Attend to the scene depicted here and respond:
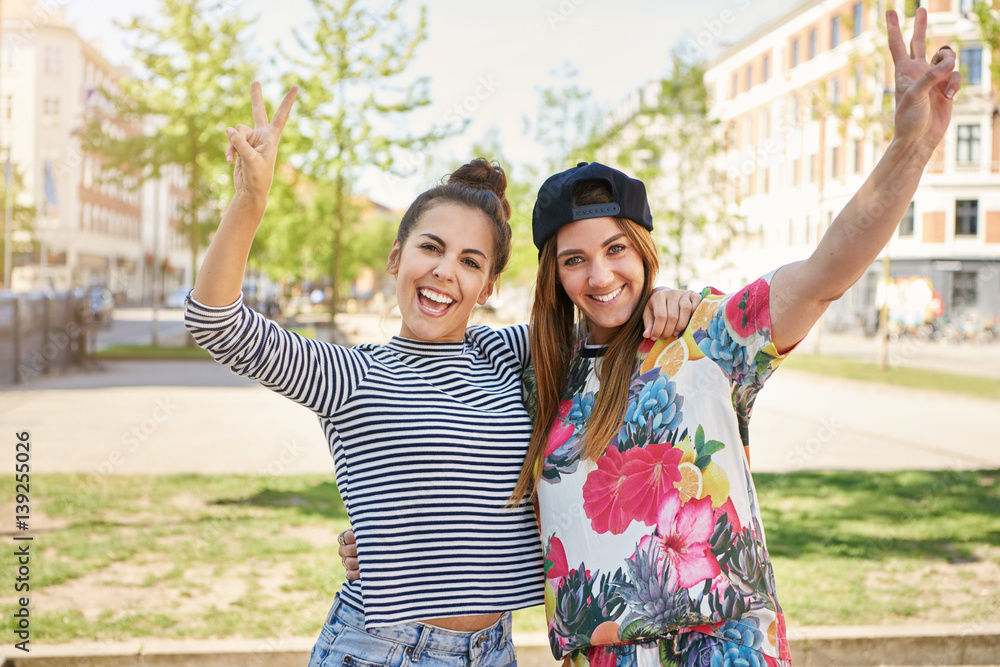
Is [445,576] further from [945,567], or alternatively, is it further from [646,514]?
[945,567]

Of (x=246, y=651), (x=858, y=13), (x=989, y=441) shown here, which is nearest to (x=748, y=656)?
(x=246, y=651)

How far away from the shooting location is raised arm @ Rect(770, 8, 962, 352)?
1606 mm

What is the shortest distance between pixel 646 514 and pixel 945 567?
4383 millimetres

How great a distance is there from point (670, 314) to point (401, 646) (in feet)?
3.20

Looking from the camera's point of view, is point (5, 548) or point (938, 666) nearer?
point (938, 666)

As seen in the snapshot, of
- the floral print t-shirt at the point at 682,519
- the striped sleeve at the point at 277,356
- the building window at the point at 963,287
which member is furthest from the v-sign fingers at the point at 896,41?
the building window at the point at 963,287

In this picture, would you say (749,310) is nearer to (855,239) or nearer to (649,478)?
(855,239)

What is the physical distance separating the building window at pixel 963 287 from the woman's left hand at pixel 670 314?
33396mm

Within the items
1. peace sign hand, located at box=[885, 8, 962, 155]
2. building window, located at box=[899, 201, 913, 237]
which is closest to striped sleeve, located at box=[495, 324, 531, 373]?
peace sign hand, located at box=[885, 8, 962, 155]

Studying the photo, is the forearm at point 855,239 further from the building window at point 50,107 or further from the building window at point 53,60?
the building window at point 53,60

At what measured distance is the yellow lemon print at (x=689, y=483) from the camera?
1751 mm

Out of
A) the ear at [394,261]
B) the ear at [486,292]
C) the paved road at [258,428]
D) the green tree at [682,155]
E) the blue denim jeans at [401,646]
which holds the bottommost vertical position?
the paved road at [258,428]

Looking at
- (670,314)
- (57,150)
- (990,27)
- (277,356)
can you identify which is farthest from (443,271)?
(57,150)

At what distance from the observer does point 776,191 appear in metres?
45.4
